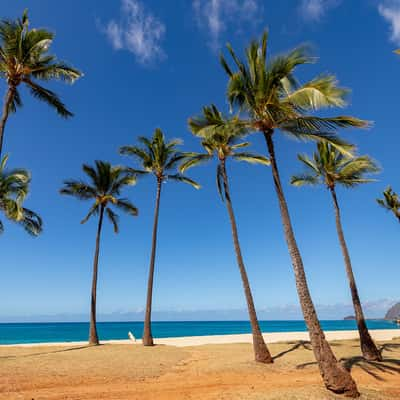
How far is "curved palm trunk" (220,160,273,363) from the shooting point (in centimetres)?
1219

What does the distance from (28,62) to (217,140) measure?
9639mm

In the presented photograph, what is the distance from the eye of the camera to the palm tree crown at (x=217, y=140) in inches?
445

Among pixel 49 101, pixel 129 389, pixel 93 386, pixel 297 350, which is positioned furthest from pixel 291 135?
pixel 49 101

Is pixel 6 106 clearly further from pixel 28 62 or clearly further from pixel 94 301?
pixel 94 301

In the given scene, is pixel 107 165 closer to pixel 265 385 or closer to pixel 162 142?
pixel 162 142

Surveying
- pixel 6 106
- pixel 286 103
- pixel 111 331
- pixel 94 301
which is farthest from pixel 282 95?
pixel 111 331

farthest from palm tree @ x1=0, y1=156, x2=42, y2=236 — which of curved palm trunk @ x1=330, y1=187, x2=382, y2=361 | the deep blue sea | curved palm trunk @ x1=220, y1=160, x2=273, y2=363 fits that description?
the deep blue sea

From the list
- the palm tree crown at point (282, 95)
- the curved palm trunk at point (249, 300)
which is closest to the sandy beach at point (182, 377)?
the curved palm trunk at point (249, 300)

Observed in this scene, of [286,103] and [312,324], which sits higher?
[286,103]

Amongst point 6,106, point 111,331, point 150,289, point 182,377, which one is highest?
point 6,106

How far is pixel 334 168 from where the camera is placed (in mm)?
16000

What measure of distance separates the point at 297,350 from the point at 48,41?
19.7 metres

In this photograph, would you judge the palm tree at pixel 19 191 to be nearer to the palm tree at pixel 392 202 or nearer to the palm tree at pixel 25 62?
the palm tree at pixel 25 62

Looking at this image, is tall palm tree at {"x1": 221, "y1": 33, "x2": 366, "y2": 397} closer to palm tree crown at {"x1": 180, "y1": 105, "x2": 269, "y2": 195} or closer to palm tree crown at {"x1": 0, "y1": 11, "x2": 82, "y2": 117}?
palm tree crown at {"x1": 180, "y1": 105, "x2": 269, "y2": 195}
